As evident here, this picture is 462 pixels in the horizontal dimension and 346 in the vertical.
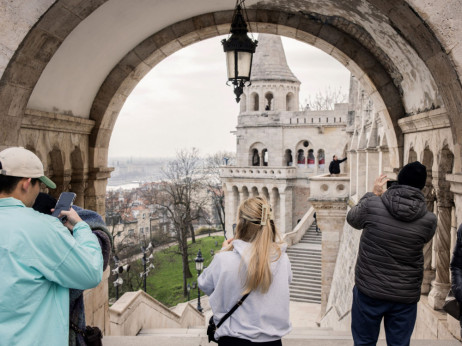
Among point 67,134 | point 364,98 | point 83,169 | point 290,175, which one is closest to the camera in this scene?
point 67,134

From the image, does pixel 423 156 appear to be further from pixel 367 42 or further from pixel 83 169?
pixel 83 169

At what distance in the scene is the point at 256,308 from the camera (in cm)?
230

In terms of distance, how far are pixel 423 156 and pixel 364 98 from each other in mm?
10640

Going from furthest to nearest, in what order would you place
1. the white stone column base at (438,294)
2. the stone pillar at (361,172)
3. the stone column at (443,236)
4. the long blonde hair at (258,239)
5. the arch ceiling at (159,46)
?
the stone pillar at (361,172) < the white stone column base at (438,294) < the stone column at (443,236) < the arch ceiling at (159,46) < the long blonde hair at (258,239)

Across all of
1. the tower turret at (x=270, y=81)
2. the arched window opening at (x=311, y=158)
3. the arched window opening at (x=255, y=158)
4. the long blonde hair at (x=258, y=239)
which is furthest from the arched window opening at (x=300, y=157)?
the long blonde hair at (x=258, y=239)

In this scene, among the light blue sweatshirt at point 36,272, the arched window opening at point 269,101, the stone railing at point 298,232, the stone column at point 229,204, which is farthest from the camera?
the arched window opening at point 269,101

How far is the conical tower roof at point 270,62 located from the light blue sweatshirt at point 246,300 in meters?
36.2

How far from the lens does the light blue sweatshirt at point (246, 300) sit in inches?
90.0

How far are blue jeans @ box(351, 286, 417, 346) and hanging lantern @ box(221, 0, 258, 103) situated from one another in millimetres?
2295

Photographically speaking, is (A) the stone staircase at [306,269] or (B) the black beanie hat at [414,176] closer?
A: (B) the black beanie hat at [414,176]

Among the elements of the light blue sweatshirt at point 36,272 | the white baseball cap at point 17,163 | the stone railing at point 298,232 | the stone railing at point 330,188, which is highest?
the white baseball cap at point 17,163

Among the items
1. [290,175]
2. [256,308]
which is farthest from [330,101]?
[256,308]

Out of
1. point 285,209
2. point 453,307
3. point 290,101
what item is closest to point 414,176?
point 453,307

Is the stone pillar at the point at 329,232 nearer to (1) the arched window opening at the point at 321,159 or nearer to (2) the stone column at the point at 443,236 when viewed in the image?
(2) the stone column at the point at 443,236
